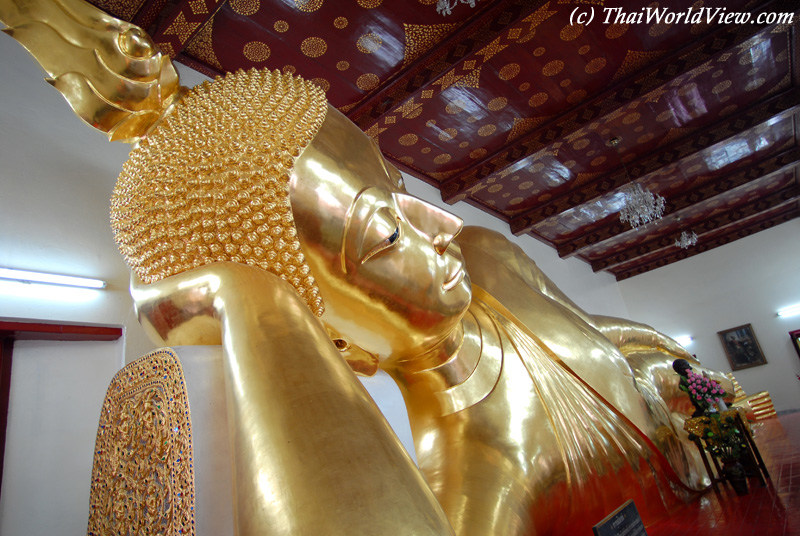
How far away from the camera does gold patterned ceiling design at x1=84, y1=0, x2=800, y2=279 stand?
2.75m

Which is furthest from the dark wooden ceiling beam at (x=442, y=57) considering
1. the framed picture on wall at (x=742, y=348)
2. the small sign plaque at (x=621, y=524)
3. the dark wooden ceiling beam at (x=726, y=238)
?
the framed picture on wall at (x=742, y=348)

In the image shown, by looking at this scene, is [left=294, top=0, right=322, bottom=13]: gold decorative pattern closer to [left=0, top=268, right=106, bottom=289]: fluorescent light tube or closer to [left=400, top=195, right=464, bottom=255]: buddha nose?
[left=0, top=268, right=106, bottom=289]: fluorescent light tube

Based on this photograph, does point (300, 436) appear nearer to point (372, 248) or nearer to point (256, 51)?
point (372, 248)

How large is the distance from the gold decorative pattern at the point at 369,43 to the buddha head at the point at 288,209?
7.13ft

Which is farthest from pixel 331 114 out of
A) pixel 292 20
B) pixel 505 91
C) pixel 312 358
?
pixel 505 91

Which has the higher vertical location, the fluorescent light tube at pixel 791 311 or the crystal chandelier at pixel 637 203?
the crystal chandelier at pixel 637 203

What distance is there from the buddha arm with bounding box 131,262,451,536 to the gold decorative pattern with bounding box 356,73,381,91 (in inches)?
110

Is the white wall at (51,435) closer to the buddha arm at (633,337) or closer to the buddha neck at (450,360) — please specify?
the buddha neck at (450,360)

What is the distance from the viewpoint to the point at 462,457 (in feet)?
3.11

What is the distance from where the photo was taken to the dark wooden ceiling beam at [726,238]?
8.11 metres

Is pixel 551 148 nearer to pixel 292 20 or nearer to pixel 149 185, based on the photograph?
pixel 292 20

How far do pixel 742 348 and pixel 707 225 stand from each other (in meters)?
2.34

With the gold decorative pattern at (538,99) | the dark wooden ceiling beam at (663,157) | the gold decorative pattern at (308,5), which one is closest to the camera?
the gold decorative pattern at (308,5)

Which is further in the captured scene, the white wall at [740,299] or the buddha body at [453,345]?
the white wall at [740,299]
